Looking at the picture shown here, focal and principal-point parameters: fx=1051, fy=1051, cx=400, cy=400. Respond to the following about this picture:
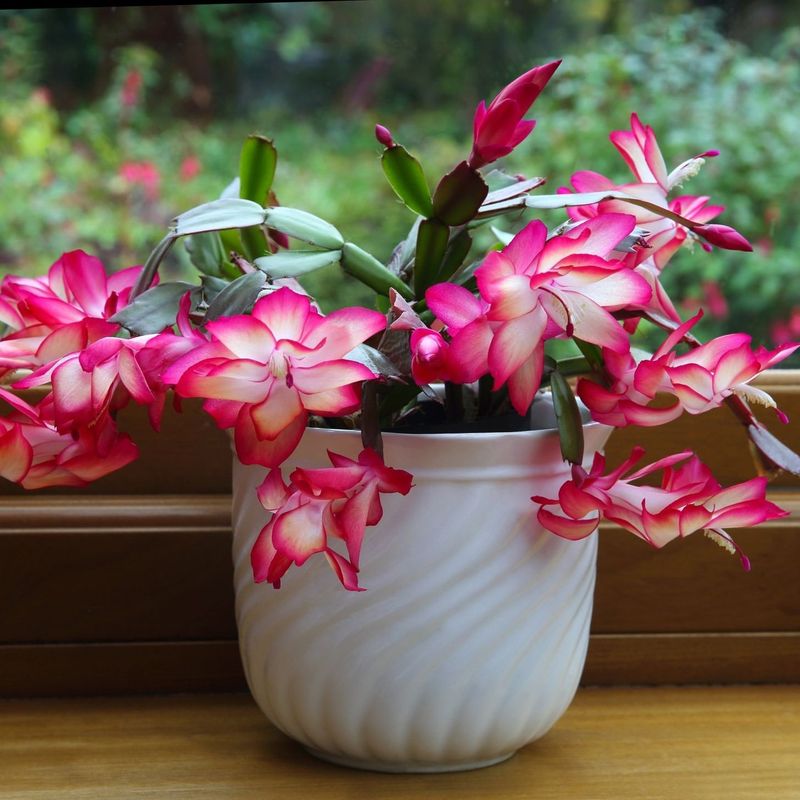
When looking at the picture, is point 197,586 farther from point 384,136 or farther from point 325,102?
point 325,102

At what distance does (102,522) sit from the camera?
0.78 metres

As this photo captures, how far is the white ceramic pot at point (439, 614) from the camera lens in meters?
0.57

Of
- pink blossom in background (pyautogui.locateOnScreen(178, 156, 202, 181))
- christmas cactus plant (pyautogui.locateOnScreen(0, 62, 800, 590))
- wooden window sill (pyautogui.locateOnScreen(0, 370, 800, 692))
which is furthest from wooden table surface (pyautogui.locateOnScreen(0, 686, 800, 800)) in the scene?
A: pink blossom in background (pyautogui.locateOnScreen(178, 156, 202, 181))

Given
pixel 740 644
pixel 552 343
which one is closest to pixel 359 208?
pixel 552 343

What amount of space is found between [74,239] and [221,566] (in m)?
0.46

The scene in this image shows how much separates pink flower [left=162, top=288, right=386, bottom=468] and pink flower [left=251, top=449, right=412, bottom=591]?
0.10 ft

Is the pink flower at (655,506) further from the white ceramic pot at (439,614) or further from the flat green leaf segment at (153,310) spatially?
the flat green leaf segment at (153,310)

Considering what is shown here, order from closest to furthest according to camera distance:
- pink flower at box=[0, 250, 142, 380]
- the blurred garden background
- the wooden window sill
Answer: pink flower at box=[0, 250, 142, 380], the wooden window sill, the blurred garden background

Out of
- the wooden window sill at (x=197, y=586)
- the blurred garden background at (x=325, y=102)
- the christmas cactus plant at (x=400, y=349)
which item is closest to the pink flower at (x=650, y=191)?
the christmas cactus plant at (x=400, y=349)

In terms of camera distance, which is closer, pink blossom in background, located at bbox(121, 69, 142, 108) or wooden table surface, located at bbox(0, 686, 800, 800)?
wooden table surface, located at bbox(0, 686, 800, 800)

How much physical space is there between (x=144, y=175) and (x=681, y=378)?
0.70m

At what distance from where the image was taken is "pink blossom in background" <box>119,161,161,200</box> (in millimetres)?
1061

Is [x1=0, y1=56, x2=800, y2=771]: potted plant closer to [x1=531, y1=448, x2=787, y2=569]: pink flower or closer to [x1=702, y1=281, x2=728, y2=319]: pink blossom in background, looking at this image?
[x1=531, y1=448, x2=787, y2=569]: pink flower

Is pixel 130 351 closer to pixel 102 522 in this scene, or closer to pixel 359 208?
pixel 102 522
